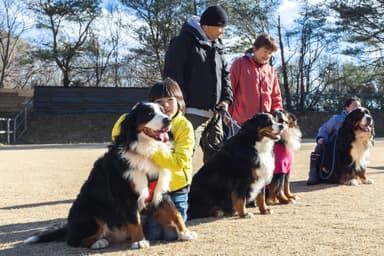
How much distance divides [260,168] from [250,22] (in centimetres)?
2424

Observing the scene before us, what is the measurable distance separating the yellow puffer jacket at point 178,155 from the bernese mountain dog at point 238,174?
696 millimetres

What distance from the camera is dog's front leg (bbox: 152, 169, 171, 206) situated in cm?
348

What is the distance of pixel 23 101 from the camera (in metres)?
26.6

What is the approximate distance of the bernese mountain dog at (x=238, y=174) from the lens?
453 centimetres

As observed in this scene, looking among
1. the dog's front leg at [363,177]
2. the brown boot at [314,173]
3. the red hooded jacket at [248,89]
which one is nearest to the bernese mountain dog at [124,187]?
the red hooded jacket at [248,89]

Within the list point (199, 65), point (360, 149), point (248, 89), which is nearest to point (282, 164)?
point (248, 89)

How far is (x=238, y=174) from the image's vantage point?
4.54 meters

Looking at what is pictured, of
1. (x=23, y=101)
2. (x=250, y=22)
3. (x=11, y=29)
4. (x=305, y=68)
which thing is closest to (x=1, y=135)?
(x=23, y=101)

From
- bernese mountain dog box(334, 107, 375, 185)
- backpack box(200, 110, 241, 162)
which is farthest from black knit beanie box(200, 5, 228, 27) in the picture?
bernese mountain dog box(334, 107, 375, 185)

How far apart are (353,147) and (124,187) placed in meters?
4.49

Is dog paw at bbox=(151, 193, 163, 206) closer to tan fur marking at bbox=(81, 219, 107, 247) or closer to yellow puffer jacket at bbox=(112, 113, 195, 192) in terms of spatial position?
yellow puffer jacket at bbox=(112, 113, 195, 192)

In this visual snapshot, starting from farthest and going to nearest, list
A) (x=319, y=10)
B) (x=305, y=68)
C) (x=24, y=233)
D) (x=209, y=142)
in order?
(x=305, y=68), (x=319, y=10), (x=209, y=142), (x=24, y=233)

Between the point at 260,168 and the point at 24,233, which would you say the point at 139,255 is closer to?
the point at 24,233

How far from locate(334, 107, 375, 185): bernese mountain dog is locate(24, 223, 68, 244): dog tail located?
448cm
